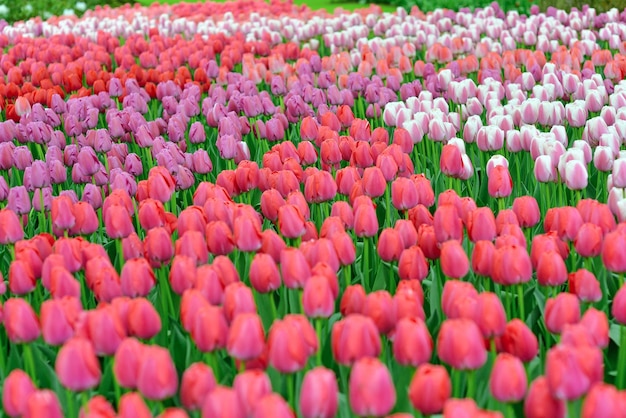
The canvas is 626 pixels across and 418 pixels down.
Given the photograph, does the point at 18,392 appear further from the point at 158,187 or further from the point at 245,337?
the point at 158,187

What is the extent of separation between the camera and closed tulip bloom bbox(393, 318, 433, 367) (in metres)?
2.25

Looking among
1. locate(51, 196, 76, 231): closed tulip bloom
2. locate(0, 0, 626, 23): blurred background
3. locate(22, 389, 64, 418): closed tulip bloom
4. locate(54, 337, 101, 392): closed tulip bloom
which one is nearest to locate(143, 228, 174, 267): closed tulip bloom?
locate(51, 196, 76, 231): closed tulip bloom

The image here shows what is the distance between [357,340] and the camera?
7.38 feet

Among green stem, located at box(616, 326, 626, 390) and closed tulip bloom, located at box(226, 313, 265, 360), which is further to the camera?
green stem, located at box(616, 326, 626, 390)

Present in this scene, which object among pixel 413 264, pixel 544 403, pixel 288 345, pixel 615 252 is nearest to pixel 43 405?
pixel 288 345

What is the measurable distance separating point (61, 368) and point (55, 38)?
342 inches

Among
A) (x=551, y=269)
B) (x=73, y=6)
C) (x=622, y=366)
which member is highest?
(x=551, y=269)

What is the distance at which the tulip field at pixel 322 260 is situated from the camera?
7.07ft

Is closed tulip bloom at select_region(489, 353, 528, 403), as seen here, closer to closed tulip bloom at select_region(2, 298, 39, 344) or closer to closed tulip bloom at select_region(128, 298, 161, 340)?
closed tulip bloom at select_region(128, 298, 161, 340)

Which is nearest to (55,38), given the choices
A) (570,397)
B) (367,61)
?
(367,61)

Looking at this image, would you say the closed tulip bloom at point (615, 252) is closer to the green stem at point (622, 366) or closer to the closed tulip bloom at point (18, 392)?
the green stem at point (622, 366)

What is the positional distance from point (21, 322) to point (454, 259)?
1.36 metres

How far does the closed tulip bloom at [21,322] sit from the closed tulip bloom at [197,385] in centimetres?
66

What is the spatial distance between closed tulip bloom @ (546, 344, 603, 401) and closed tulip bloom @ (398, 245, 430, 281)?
93 cm
